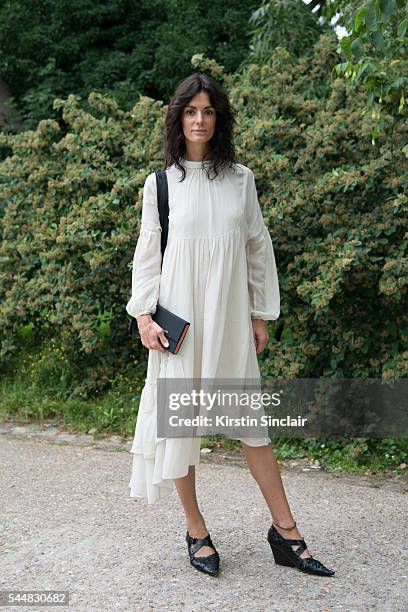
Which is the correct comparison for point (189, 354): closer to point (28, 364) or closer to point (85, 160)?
point (85, 160)

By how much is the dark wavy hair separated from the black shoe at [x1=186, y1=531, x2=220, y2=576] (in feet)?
5.06

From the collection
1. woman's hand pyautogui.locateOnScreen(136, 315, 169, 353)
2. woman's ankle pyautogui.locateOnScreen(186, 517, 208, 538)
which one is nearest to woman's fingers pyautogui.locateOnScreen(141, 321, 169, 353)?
woman's hand pyautogui.locateOnScreen(136, 315, 169, 353)

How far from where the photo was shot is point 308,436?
18.8 ft

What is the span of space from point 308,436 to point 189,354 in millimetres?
2372

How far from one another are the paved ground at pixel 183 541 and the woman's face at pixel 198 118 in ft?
5.98

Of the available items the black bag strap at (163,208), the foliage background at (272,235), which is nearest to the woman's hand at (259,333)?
the black bag strap at (163,208)

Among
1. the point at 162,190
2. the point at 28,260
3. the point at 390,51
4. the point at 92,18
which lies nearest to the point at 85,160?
the point at 28,260

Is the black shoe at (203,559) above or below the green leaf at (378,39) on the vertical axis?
below

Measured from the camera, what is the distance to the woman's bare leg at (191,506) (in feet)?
12.2

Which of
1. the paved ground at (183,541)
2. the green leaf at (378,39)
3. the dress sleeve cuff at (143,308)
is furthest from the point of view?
the green leaf at (378,39)

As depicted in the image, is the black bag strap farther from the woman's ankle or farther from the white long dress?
the woman's ankle

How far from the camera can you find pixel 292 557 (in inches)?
146

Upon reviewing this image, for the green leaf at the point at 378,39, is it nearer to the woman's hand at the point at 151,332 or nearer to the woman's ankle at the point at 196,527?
the woman's hand at the point at 151,332

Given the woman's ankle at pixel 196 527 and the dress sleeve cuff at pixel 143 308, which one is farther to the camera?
the woman's ankle at pixel 196 527
